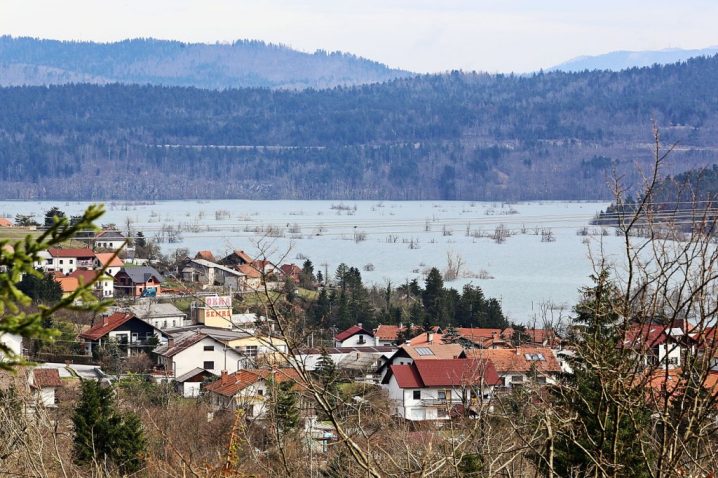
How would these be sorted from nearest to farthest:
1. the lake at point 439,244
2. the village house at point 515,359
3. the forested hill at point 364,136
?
the village house at point 515,359 → the lake at point 439,244 → the forested hill at point 364,136

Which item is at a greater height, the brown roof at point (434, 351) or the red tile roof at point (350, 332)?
the brown roof at point (434, 351)

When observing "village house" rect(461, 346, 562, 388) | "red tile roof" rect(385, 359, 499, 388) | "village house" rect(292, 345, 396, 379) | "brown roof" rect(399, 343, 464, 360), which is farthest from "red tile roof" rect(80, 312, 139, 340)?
"village house" rect(461, 346, 562, 388)

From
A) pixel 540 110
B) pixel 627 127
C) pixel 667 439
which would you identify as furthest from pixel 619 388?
pixel 540 110

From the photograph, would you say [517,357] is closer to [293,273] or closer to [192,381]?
[192,381]

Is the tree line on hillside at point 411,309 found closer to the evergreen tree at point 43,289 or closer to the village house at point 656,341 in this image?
the evergreen tree at point 43,289

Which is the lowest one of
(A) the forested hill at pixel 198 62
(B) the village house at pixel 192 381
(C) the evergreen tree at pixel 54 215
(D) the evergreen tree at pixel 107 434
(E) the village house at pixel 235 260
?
(E) the village house at pixel 235 260

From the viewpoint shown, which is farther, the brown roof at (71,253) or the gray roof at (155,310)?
the brown roof at (71,253)

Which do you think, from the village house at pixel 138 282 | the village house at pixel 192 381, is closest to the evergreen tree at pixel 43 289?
the village house at pixel 192 381

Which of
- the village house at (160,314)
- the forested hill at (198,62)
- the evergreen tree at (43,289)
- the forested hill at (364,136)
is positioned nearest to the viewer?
the evergreen tree at (43,289)
